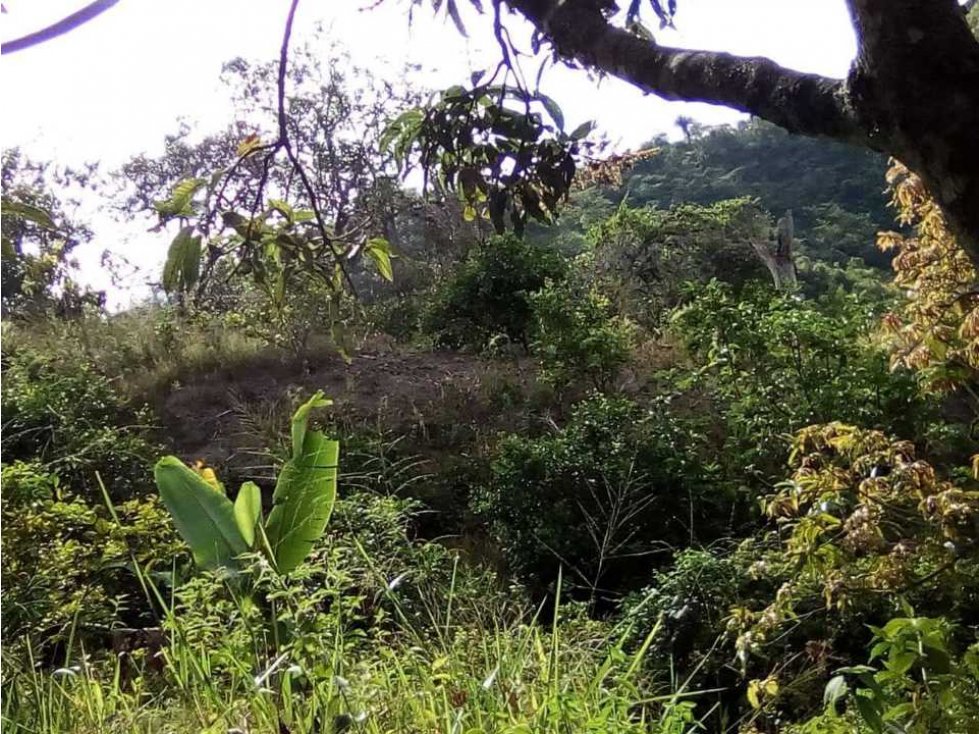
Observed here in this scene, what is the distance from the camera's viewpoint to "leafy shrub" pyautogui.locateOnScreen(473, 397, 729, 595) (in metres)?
4.35

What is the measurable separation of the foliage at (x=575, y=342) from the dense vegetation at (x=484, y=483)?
0.08 feet

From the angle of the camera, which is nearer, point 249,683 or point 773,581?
point 249,683

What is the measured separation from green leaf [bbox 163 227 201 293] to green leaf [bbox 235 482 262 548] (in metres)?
1.60

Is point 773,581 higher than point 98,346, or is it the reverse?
point 98,346

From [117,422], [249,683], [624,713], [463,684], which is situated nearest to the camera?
[249,683]

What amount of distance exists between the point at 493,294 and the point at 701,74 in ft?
22.2


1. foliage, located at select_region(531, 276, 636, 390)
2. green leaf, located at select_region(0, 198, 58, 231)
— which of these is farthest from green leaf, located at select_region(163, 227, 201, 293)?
foliage, located at select_region(531, 276, 636, 390)

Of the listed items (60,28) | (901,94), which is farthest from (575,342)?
(60,28)

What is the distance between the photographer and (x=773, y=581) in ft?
11.2

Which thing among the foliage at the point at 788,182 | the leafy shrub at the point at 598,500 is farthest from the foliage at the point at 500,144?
the foliage at the point at 788,182

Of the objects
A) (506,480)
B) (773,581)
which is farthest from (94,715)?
(506,480)

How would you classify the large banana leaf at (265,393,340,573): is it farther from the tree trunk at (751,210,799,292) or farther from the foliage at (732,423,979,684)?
the tree trunk at (751,210,799,292)

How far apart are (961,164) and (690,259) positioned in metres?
7.78

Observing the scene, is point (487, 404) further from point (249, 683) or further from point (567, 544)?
point (249, 683)
